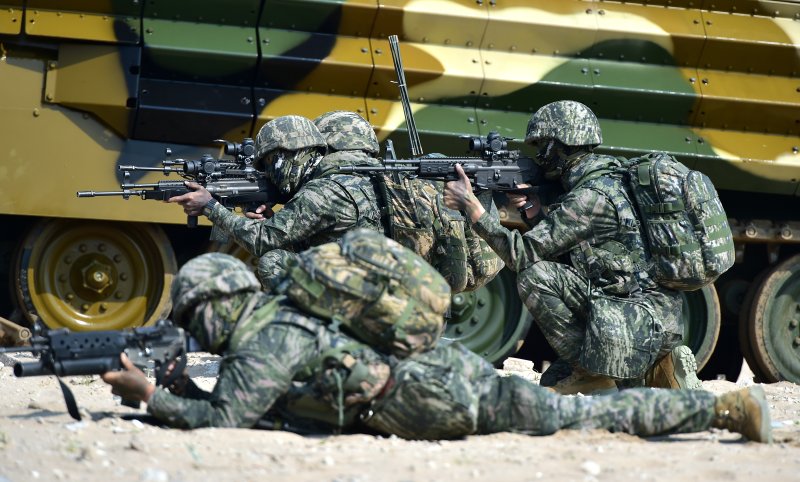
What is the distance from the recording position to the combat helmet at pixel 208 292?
5.89m

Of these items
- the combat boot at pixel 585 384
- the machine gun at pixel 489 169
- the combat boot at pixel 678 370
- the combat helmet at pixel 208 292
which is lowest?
the combat boot at pixel 585 384

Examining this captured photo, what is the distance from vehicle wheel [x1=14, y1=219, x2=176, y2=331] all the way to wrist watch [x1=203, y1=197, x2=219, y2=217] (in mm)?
1779

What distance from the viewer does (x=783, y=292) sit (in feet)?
37.2

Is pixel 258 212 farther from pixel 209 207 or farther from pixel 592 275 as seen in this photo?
pixel 592 275

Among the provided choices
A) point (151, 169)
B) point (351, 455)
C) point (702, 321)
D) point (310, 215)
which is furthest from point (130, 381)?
point (702, 321)

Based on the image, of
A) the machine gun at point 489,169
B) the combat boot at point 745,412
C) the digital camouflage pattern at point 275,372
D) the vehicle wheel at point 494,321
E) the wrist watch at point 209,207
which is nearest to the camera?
the digital camouflage pattern at point 275,372

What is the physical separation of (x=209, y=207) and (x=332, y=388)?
299cm

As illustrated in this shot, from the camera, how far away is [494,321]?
11.1 metres

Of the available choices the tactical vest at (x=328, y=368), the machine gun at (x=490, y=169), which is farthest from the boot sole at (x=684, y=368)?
the tactical vest at (x=328, y=368)

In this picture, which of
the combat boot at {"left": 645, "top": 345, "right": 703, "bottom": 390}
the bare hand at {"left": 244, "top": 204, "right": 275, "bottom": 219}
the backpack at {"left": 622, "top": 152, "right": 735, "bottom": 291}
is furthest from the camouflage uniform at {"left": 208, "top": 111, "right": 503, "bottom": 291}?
the combat boot at {"left": 645, "top": 345, "right": 703, "bottom": 390}

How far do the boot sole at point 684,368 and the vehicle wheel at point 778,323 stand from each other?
3130mm

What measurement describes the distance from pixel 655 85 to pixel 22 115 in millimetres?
4494

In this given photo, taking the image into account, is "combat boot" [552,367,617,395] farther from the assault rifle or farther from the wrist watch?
the assault rifle

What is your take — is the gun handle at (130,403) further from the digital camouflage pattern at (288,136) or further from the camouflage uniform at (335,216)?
the digital camouflage pattern at (288,136)
